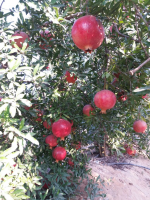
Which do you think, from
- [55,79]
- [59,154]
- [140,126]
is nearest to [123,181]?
[140,126]

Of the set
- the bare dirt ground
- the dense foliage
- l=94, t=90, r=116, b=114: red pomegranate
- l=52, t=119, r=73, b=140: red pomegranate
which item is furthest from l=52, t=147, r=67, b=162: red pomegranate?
l=94, t=90, r=116, b=114: red pomegranate

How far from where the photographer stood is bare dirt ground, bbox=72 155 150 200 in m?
2.70

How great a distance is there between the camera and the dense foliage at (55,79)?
1036 millimetres

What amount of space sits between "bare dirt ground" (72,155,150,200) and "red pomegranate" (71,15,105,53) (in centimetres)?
198

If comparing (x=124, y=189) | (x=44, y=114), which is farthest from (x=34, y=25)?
(x=124, y=189)

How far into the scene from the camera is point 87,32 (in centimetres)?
98

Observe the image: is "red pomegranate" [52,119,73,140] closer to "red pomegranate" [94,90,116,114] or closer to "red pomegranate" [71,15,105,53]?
"red pomegranate" [94,90,116,114]

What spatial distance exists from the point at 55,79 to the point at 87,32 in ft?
2.72

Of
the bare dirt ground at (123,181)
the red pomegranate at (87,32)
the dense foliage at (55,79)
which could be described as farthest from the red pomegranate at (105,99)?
the bare dirt ground at (123,181)

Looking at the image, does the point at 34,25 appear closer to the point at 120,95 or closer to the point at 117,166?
the point at 120,95

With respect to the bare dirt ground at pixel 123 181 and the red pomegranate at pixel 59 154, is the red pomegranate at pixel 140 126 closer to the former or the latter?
the bare dirt ground at pixel 123 181

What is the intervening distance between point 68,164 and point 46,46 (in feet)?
5.30

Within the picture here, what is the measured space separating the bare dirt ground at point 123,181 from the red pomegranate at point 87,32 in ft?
6.49

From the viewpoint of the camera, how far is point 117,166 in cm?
411
